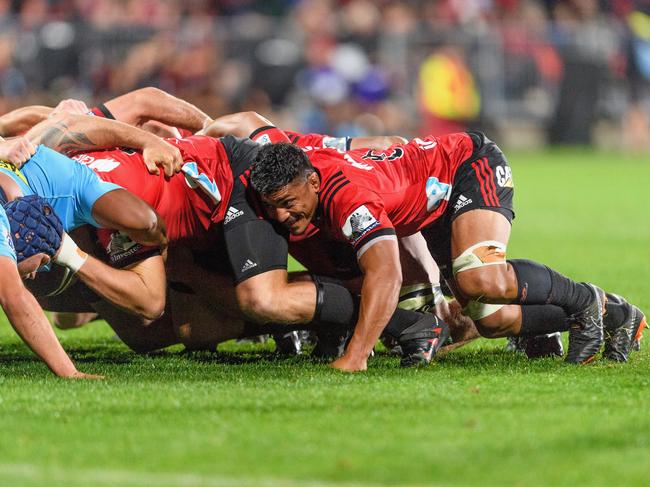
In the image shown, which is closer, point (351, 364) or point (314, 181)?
point (351, 364)

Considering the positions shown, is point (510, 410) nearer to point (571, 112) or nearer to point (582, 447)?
point (582, 447)

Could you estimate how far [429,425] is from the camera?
5.66 m

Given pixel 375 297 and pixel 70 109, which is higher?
pixel 70 109

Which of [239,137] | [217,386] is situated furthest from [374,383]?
[239,137]

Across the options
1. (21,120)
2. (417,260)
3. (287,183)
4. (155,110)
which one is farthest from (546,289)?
(21,120)

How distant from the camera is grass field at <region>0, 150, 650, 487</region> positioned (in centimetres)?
492

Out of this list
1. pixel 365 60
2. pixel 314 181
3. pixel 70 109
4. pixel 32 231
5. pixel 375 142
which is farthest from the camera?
pixel 365 60

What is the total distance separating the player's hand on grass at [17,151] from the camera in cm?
736

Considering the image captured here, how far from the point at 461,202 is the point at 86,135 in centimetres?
235

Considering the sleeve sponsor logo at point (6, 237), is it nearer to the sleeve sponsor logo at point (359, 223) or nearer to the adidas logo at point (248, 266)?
the adidas logo at point (248, 266)

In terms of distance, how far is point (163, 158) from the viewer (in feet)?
25.3

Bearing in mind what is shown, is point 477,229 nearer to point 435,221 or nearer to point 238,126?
point 435,221

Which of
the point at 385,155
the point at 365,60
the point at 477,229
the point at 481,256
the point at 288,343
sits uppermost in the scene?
the point at 385,155

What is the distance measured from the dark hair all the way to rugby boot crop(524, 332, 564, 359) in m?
1.78
